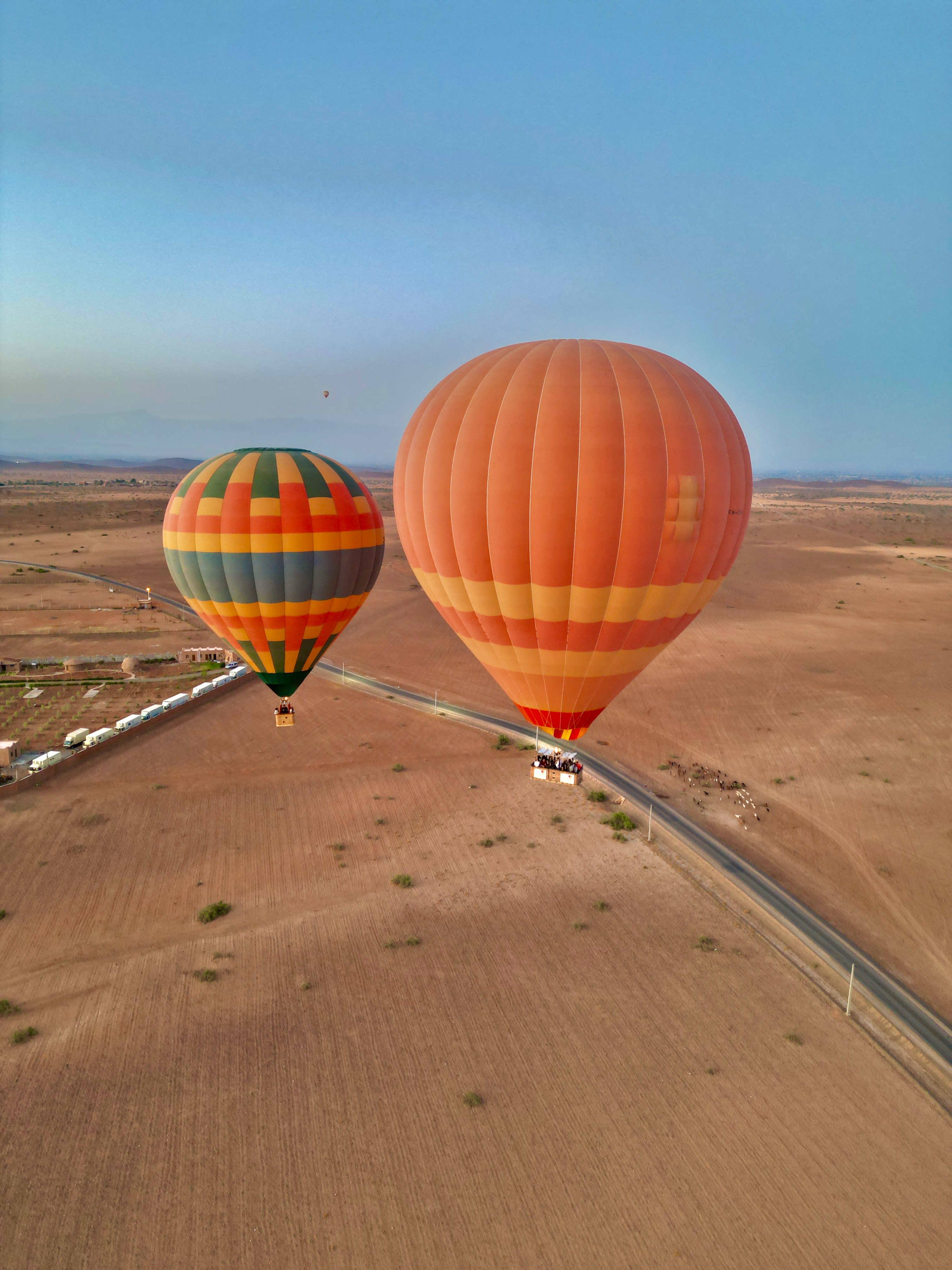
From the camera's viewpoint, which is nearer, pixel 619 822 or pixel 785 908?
pixel 785 908

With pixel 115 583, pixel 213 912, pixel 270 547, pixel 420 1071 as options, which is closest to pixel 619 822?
pixel 420 1071

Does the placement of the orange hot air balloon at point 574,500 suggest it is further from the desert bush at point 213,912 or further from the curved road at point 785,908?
the desert bush at point 213,912

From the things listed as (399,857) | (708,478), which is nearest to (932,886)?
(708,478)

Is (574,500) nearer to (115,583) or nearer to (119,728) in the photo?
(119,728)

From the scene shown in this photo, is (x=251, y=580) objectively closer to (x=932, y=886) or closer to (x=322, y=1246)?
(x=322, y=1246)

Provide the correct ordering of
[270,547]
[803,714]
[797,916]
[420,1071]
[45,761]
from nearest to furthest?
1. [420,1071]
2. [797,916]
3. [270,547]
4. [45,761]
5. [803,714]

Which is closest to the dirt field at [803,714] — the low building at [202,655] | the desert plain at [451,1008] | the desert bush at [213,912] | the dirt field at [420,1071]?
the desert plain at [451,1008]
